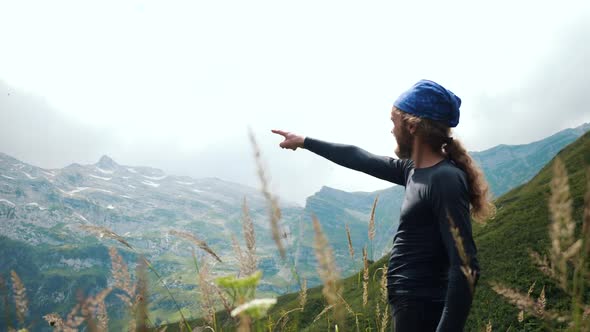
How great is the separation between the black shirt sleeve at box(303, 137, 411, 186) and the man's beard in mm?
369

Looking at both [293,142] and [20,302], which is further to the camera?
[293,142]

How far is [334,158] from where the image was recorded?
4.85 metres

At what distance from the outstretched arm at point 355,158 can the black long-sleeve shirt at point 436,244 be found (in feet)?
2.57

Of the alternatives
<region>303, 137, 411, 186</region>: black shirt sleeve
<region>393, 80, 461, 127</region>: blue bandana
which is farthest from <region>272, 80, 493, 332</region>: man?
<region>303, 137, 411, 186</region>: black shirt sleeve

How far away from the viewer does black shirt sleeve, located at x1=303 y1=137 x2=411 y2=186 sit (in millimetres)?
4559

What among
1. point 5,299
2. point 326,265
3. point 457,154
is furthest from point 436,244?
point 5,299

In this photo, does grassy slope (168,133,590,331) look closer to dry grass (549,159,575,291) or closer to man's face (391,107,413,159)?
man's face (391,107,413,159)

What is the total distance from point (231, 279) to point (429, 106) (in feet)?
8.96

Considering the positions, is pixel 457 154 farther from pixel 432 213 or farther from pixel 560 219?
pixel 560 219

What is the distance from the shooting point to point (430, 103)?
3.71 metres

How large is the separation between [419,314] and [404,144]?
146 cm

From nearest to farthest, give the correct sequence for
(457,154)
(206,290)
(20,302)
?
(20,302) → (206,290) → (457,154)

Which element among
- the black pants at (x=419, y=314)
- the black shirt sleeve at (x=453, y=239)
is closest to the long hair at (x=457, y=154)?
the black shirt sleeve at (x=453, y=239)

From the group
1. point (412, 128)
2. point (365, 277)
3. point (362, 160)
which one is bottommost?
point (365, 277)
